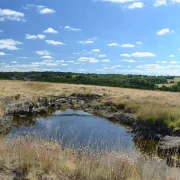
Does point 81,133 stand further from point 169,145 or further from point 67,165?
point 67,165

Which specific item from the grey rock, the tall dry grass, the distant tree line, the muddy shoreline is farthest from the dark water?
the distant tree line

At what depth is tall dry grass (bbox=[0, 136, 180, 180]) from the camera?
7.08 meters

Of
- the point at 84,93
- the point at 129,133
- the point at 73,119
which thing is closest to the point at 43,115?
the point at 73,119

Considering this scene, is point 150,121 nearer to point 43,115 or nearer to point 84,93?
point 43,115

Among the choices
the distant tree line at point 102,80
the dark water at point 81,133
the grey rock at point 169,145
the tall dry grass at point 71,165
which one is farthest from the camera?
the distant tree line at point 102,80

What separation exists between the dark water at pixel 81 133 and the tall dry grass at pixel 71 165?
2.67ft

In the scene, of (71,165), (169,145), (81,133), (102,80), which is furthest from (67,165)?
(102,80)

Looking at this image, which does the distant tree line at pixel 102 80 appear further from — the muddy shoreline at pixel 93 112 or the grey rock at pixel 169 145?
the grey rock at pixel 169 145

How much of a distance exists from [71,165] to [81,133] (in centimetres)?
1864

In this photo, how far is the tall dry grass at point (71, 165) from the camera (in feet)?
23.2

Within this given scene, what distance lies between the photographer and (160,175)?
6863 mm

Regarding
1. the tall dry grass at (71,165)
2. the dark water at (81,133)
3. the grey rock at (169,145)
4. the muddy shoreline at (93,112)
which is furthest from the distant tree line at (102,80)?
→ the tall dry grass at (71,165)

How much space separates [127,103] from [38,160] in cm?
3614

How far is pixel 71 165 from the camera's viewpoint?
776 cm
